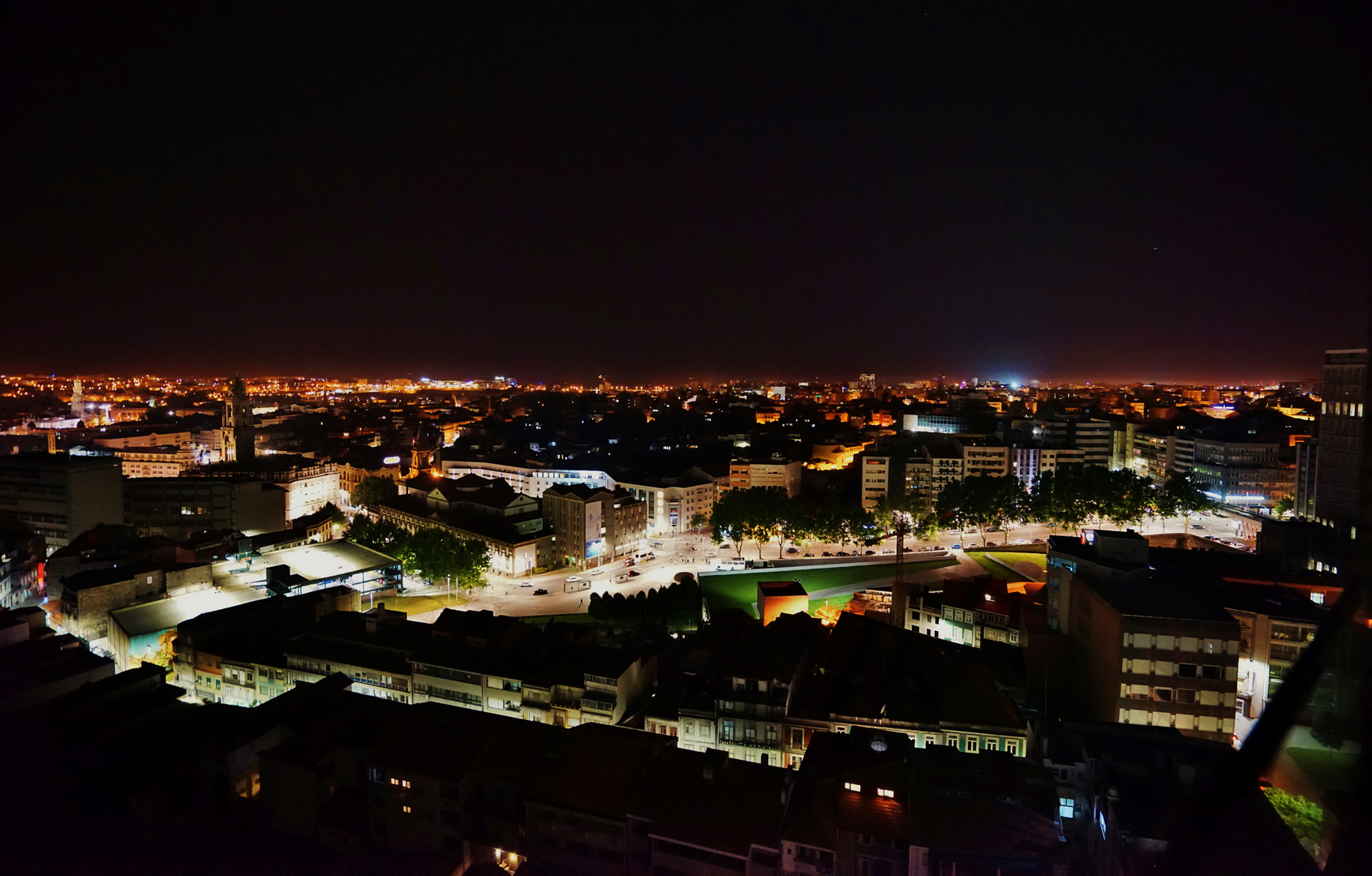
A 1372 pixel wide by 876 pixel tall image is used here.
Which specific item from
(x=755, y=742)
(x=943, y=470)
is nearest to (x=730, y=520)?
(x=943, y=470)

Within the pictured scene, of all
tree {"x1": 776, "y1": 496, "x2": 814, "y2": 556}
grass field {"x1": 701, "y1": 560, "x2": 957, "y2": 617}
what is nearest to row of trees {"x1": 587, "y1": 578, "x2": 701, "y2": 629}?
grass field {"x1": 701, "y1": 560, "x2": 957, "y2": 617}

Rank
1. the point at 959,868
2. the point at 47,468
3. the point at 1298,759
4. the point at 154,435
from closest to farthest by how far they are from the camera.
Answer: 1. the point at 1298,759
2. the point at 959,868
3. the point at 47,468
4. the point at 154,435

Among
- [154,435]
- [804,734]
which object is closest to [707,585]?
[804,734]

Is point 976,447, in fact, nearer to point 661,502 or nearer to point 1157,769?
point 661,502

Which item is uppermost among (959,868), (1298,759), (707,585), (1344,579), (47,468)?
(1344,579)

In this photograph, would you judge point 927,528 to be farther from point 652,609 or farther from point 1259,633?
point 1259,633

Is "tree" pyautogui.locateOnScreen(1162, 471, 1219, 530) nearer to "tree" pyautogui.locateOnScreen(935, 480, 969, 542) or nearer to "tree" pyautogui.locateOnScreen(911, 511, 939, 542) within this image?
"tree" pyautogui.locateOnScreen(935, 480, 969, 542)

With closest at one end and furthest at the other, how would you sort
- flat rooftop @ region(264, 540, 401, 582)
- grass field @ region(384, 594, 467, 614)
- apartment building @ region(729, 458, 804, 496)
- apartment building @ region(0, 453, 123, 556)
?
grass field @ region(384, 594, 467, 614) → flat rooftop @ region(264, 540, 401, 582) → apartment building @ region(0, 453, 123, 556) → apartment building @ region(729, 458, 804, 496)

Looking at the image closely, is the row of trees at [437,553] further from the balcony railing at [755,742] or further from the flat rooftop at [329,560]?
the balcony railing at [755,742]
